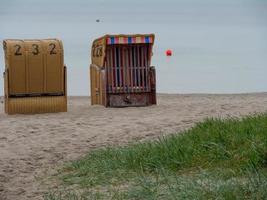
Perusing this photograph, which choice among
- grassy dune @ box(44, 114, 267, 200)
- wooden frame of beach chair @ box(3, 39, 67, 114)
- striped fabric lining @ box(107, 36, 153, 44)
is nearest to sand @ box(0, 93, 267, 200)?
wooden frame of beach chair @ box(3, 39, 67, 114)

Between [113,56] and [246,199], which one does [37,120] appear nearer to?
[113,56]

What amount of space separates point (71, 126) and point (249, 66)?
22424 millimetres

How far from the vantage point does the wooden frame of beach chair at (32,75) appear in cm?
1268

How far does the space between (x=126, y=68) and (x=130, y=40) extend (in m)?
0.51

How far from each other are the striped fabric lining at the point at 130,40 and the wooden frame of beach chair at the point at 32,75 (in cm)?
91

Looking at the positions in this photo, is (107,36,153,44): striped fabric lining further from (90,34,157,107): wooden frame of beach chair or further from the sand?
the sand

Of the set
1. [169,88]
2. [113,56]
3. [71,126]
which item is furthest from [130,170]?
[169,88]

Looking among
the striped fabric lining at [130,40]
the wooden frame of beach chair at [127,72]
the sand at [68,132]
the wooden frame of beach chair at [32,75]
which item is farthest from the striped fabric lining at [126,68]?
the wooden frame of beach chair at [32,75]

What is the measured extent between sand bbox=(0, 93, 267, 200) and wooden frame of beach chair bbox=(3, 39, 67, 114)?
0.30 metres

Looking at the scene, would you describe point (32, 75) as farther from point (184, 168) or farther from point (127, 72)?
point (184, 168)

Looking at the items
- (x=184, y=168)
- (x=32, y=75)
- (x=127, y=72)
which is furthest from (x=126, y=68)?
(x=184, y=168)

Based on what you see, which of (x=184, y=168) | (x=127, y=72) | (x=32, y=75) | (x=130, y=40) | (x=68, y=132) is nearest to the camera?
(x=184, y=168)

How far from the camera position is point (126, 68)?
13.5 m

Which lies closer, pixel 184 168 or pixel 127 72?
pixel 184 168
